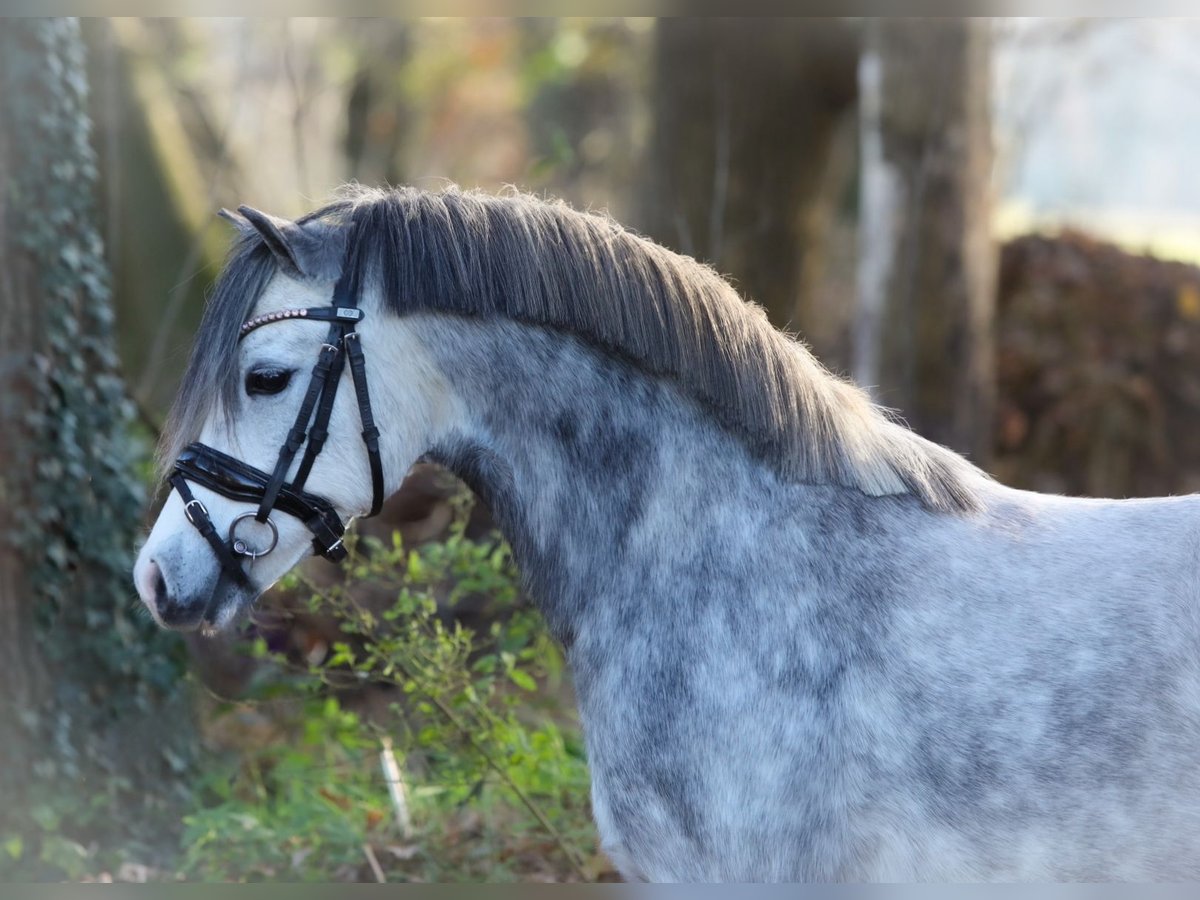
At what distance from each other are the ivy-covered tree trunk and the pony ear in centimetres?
216

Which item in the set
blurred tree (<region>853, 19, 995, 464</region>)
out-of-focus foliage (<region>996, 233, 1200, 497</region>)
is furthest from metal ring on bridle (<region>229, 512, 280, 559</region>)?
out-of-focus foliage (<region>996, 233, 1200, 497</region>)

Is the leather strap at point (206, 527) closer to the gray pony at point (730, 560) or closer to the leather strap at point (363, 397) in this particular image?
the gray pony at point (730, 560)

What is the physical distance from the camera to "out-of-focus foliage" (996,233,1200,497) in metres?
8.98

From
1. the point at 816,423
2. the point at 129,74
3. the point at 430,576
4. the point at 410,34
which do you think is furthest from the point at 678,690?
the point at 410,34

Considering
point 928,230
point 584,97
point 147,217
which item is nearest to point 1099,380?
point 928,230

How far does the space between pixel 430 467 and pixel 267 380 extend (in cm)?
248

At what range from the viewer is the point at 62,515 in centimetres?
454

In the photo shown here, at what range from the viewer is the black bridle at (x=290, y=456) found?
2604mm

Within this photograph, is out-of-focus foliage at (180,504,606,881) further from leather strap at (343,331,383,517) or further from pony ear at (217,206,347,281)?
pony ear at (217,206,347,281)

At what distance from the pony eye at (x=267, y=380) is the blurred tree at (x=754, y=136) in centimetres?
413

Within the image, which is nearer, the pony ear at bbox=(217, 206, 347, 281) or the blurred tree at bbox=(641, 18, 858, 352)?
the pony ear at bbox=(217, 206, 347, 281)

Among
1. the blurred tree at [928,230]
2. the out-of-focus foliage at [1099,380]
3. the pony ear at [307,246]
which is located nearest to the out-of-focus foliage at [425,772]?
the pony ear at [307,246]

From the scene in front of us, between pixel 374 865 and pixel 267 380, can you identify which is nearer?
pixel 267 380

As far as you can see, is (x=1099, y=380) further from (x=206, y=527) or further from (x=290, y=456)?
(x=206, y=527)
